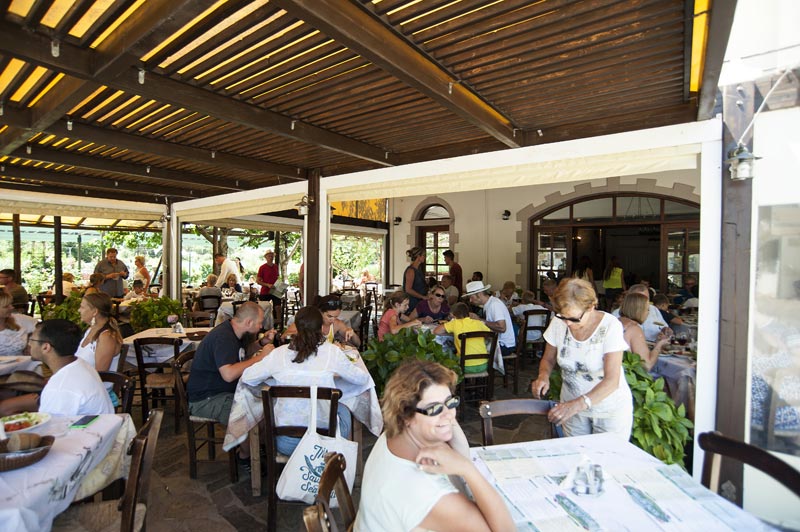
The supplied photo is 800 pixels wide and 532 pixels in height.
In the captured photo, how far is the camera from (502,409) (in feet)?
7.66

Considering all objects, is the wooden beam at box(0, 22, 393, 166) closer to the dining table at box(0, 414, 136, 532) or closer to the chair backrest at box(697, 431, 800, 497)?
the dining table at box(0, 414, 136, 532)

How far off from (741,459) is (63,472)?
105 inches

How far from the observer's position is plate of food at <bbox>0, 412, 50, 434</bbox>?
6.93ft

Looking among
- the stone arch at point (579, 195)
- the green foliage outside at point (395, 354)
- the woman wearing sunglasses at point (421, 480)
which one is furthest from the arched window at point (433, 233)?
the woman wearing sunglasses at point (421, 480)

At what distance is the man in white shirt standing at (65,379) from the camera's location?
2.41 meters

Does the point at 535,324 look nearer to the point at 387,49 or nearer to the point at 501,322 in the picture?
the point at 501,322

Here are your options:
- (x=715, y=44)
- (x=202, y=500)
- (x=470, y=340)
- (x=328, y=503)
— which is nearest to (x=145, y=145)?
(x=202, y=500)

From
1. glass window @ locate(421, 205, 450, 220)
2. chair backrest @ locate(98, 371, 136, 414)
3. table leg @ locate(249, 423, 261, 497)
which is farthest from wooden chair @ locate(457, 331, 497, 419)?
glass window @ locate(421, 205, 450, 220)

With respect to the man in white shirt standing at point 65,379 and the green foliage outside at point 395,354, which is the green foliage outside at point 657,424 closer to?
the green foliage outside at point 395,354

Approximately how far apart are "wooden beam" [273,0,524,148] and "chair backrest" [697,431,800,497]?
2.34 m

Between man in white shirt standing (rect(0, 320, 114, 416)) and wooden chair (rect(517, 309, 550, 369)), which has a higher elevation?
man in white shirt standing (rect(0, 320, 114, 416))

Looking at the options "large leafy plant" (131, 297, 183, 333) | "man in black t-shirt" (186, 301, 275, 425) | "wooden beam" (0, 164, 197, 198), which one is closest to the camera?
"man in black t-shirt" (186, 301, 275, 425)

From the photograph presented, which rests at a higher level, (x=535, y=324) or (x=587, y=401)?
(x=587, y=401)

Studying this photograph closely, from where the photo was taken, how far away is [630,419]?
8.52ft
